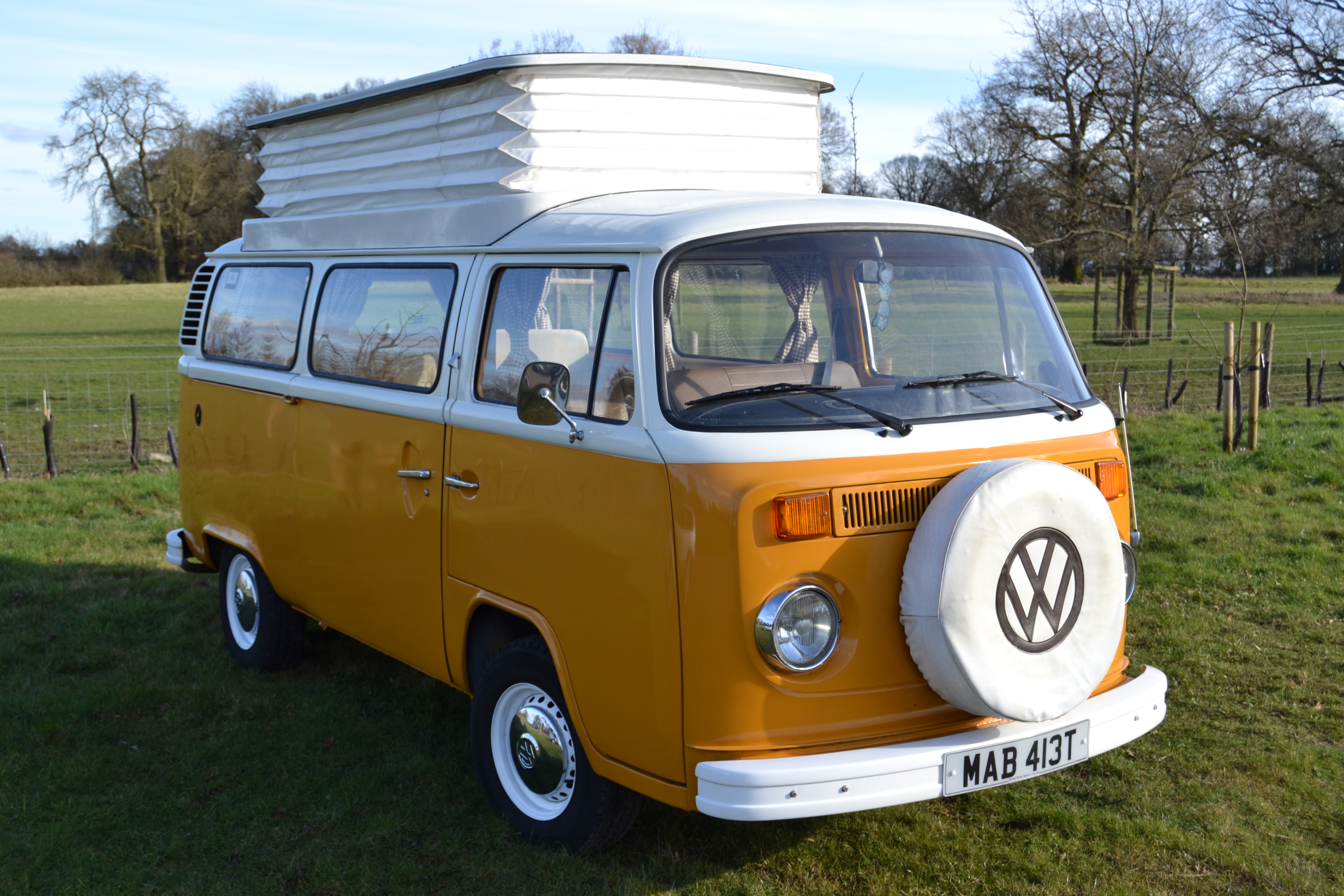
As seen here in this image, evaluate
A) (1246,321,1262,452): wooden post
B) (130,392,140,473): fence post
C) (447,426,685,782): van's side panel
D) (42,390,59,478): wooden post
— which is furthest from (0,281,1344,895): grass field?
(130,392,140,473): fence post

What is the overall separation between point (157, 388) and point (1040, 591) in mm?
21015

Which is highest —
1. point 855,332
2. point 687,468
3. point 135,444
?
point 855,332

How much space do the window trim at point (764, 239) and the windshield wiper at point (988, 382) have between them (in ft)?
0.21

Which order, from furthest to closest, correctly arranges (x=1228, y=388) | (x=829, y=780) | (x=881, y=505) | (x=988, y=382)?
1. (x=1228, y=388)
2. (x=988, y=382)
3. (x=881, y=505)
4. (x=829, y=780)

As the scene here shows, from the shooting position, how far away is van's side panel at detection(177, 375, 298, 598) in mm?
5602

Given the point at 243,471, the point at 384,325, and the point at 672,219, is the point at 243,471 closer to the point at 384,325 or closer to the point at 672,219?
the point at 384,325

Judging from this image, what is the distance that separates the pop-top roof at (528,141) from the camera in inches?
183

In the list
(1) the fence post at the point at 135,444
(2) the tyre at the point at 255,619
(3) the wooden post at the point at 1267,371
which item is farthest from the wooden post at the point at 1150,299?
(2) the tyre at the point at 255,619

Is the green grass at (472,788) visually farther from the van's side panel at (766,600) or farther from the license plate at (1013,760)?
the van's side panel at (766,600)

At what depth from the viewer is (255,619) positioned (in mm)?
6215

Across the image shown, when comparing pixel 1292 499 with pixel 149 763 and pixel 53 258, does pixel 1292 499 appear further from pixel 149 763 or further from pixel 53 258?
pixel 53 258

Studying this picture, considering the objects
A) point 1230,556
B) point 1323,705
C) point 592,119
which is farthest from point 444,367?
point 1230,556

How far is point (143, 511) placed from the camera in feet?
34.2

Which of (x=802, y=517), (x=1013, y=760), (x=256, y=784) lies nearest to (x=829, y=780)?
(x=1013, y=760)
